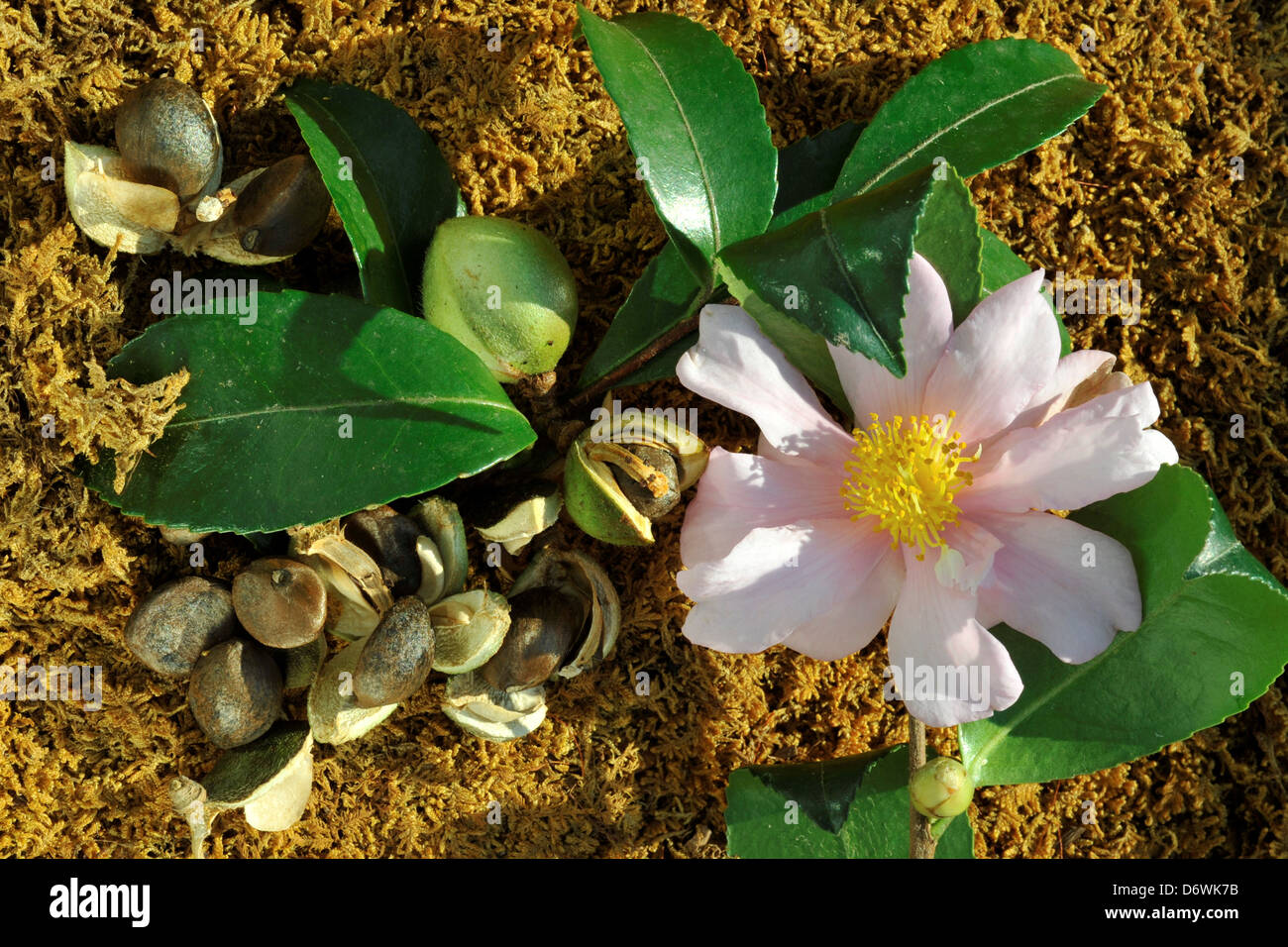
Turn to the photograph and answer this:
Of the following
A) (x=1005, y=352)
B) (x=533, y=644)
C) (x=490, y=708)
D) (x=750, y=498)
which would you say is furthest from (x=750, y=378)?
(x=490, y=708)

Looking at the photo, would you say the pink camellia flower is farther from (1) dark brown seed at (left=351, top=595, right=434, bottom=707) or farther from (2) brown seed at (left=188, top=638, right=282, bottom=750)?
(2) brown seed at (left=188, top=638, right=282, bottom=750)

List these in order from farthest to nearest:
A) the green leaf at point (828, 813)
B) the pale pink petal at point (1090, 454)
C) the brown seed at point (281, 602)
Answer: the green leaf at point (828, 813)
the brown seed at point (281, 602)
the pale pink petal at point (1090, 454)

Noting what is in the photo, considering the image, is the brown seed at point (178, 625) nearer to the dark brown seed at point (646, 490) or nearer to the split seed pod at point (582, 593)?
the split seed pod at point (582, 593)

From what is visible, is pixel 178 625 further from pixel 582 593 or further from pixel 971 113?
pixel 971 113

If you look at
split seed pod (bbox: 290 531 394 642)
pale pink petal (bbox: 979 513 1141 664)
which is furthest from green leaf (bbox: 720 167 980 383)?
split seed pod (bbox: 290 531 394 642)

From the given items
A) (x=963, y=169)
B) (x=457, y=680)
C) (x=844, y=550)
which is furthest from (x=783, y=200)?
(x=457, y=680)

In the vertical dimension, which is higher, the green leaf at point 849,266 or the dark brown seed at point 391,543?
the green leaf at point 849,266

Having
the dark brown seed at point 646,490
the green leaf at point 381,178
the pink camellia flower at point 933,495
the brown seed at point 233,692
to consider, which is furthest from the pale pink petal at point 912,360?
the brown seed at point 233,692
